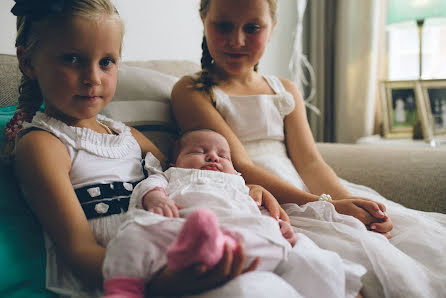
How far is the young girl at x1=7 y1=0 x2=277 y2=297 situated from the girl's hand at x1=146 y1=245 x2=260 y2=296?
0.51 ft

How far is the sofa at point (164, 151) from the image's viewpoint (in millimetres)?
772

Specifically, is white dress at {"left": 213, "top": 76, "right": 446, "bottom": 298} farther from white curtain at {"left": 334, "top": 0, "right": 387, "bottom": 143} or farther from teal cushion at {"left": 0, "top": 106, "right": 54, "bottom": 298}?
white curtain at {"left": 334, "top": 0, "right": 387, "bottom": 143}

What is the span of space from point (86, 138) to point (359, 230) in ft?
2.25

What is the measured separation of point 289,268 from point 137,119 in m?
0.74

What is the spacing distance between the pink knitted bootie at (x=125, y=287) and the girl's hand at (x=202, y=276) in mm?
31

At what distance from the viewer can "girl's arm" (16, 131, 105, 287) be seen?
29.2 inches

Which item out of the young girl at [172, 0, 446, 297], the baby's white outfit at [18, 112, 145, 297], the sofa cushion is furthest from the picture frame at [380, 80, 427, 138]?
the baby's white outfit at [18, 112, 145, 297]

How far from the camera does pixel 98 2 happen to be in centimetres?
88

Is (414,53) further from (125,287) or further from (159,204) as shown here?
(125,287)

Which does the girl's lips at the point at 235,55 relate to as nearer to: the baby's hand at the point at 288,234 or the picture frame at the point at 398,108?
the baby's hand at the point at 288,234

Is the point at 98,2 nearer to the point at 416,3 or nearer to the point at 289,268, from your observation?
the point at 289,268

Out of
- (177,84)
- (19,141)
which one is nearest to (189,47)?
(177,84)

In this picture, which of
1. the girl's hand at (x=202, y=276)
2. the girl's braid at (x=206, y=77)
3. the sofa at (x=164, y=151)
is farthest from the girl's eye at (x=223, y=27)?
the girl's hand at (x=202, y=276)

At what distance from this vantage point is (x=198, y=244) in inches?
22.9
